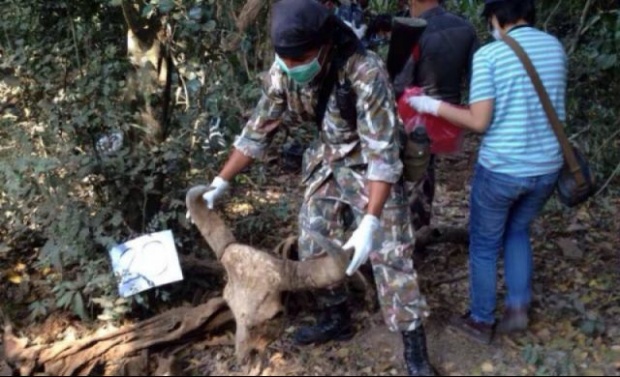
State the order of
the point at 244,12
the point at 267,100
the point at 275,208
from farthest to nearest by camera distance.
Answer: the point at 275,208, the point at 244,12, the point at 267,100

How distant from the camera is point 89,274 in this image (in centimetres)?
412

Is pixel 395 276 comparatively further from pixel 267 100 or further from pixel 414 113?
pixel 267 100

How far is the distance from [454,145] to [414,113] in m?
0.35

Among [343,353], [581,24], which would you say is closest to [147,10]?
[343,353]

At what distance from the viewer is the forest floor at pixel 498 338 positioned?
360 centimetres

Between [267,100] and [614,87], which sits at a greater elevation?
[267,100]

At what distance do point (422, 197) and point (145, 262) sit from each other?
1906 mm

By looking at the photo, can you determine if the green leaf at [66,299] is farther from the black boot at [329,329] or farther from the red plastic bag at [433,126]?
the red plastic bag at [433,126]

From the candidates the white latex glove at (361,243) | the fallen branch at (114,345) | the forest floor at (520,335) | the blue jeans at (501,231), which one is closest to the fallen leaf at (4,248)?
the fallen branch at (114,345)

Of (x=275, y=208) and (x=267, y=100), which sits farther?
(x=275, y=208)

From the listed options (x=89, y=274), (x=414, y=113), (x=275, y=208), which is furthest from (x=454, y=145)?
(x=89, y=274)

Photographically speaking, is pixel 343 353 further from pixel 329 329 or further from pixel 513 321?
pixel 513 321

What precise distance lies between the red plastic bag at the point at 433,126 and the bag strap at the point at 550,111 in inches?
21.0

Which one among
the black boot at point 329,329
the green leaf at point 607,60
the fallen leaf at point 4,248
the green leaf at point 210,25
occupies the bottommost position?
the black boot at point 329,329
